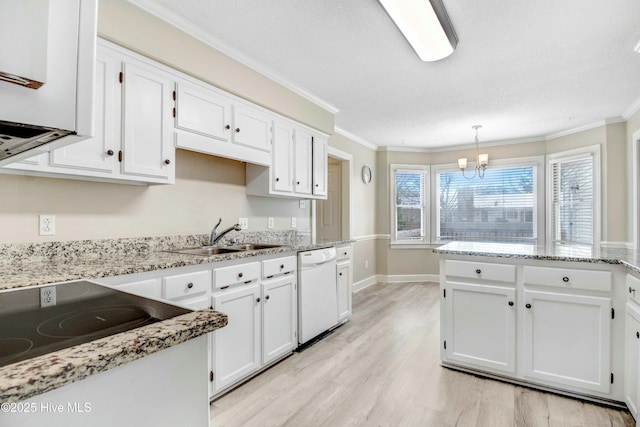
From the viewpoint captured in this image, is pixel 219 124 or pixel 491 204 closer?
pixel 219 124

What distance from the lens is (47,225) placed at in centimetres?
187

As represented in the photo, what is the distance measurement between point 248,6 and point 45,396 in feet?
7.33

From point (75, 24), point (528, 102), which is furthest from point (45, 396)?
point (528, 102)

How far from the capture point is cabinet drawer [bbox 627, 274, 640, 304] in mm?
1830

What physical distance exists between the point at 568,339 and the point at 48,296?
276 centimetres

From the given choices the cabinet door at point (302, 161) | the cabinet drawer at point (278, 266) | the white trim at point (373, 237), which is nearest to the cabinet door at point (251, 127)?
the cabinet door at point (302, 161)

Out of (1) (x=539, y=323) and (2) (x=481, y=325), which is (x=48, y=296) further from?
(1) (x=539, y=323)

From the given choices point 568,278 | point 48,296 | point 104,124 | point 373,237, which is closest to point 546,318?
point 568,278

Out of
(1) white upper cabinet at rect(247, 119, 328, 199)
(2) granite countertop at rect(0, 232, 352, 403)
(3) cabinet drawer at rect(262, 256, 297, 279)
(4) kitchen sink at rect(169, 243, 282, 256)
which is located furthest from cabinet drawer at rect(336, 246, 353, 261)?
(4) kitchen sink at rect(169, 243, 282, 256)

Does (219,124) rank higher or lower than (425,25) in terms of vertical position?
lower

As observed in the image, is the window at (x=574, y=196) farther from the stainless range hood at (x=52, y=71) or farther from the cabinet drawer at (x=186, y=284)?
the stainless range hood at (x=52, y=71)

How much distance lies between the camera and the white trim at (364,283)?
5.17 meters

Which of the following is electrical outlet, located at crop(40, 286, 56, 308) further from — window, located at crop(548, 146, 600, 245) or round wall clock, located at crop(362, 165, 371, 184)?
window, located at crop(548, 146, 600, 245)

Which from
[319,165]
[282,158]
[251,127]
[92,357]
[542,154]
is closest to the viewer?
[92,357]
